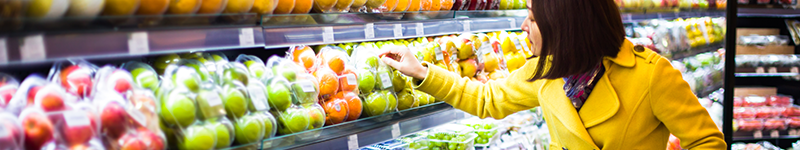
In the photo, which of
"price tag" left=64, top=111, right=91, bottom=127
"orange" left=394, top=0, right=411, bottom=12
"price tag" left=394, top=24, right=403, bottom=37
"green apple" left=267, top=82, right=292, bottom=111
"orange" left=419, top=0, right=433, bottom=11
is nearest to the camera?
"price tag" left=64, top=111, right=91, bottom=127

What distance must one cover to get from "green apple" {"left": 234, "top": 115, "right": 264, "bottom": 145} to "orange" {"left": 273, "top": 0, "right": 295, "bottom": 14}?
0.29 metres

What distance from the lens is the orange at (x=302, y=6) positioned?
1283 millimetres

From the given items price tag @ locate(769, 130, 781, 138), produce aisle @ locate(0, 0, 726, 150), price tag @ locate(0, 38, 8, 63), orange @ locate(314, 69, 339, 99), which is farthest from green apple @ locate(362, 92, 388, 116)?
price tag @ locate(769, 130, 781, 138)

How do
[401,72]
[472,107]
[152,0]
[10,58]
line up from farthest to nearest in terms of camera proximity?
[472,107], [401,72], [152,0], [10,58]

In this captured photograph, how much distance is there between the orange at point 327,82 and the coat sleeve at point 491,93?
0.35 metres

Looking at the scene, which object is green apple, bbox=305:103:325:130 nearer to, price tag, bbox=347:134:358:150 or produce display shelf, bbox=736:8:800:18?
price tag, bbox=347:134:358:150

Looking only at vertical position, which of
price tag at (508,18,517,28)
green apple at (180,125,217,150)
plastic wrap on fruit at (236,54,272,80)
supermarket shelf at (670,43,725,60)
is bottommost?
supermarket shelf at (670,43,725,60)

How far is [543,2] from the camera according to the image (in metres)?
1.38

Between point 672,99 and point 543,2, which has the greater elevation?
point 543,2

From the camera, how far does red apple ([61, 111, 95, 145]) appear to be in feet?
2.73

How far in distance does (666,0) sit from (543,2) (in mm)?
2060

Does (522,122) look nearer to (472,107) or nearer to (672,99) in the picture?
(472,107)

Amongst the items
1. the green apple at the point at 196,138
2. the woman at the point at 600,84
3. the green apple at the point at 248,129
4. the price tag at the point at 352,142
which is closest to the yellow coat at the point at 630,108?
the woman at the point at 600,84

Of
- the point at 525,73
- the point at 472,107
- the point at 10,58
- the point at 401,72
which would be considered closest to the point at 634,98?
the point at 525,73
